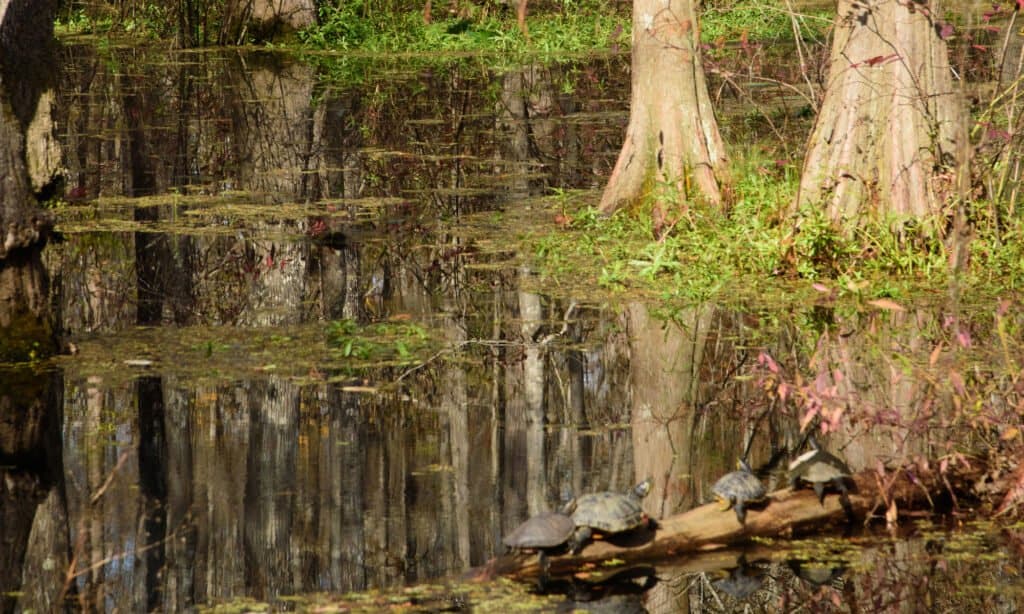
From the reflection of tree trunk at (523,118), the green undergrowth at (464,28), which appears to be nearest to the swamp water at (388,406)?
the reflection of tree trunk at (523,118)

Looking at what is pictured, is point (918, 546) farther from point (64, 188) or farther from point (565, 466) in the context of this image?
point (64, 188)

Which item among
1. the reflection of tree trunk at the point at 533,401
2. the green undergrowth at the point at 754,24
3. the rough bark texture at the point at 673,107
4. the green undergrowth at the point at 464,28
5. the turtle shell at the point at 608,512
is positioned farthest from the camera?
the green undergrowth at the point at 464,28

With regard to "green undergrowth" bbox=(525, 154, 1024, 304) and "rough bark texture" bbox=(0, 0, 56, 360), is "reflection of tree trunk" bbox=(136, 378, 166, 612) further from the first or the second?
"green undergrowth" bbox=(525, 154, 1024, 304)

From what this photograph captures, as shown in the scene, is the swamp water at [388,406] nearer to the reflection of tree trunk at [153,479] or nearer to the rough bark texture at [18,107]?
the reflection of tree trunk at [153,479]

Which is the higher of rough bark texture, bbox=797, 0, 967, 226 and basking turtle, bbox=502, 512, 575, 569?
rough bark texture, bbox=797, 0, 967, 226

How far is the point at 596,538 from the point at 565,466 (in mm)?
1209

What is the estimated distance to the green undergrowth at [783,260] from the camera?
976 cm

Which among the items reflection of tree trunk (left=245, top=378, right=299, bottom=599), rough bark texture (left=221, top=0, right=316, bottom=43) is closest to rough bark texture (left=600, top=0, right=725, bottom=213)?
reflection of tree trunk (left=245, top=378, right=299, bottom=599)

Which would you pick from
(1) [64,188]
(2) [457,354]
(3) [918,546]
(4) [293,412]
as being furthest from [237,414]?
(1) [64,188]

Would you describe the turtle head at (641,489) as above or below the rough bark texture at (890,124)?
below

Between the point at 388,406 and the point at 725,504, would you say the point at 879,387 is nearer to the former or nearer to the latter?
the point at 725,504

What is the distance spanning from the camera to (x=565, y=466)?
6773mm

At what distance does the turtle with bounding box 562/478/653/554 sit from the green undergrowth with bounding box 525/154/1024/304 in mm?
3991

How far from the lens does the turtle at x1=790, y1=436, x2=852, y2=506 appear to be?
592 centimetres
